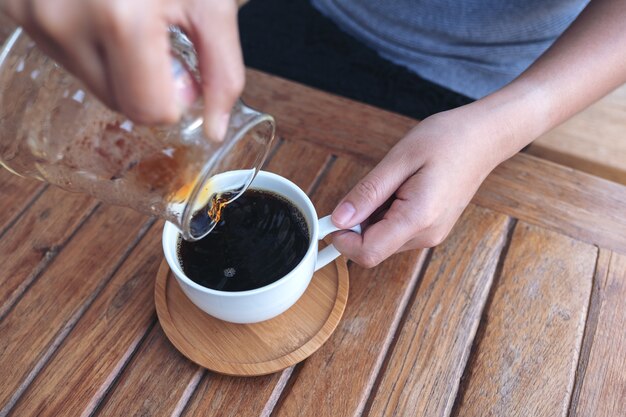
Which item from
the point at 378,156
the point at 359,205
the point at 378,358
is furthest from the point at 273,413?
the point at 378,156

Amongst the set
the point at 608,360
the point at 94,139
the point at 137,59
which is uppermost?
the point at 137,59

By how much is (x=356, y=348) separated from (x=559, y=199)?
1.13 ft

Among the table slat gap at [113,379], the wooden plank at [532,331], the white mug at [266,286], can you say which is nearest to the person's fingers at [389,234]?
the white mug at [266,286]

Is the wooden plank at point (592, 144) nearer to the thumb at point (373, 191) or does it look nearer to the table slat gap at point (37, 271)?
the thumb at point (373, 191)

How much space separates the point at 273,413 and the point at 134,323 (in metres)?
0.19

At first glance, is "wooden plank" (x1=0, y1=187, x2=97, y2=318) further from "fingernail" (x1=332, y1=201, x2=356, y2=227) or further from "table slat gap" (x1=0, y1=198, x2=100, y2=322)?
"fingernail" (x1=332, y1=201, x2=356, y2=227)

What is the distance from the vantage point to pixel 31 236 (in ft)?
2.22

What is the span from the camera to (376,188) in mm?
622

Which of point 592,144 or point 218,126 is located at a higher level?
point 218,126

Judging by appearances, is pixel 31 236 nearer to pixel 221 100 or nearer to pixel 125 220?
pixel 125 220

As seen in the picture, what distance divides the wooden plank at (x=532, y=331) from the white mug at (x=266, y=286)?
190 millimetres

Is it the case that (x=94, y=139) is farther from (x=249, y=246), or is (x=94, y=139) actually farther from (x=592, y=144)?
(x=592, y=144)

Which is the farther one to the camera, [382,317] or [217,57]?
[382,317]

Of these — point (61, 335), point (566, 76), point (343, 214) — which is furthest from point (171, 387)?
point (566, 76)
